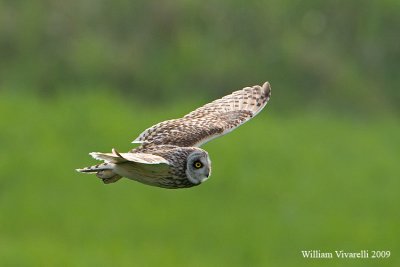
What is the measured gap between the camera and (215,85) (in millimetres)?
25547

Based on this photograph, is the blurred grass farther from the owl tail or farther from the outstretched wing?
the owl tail

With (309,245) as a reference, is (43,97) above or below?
above

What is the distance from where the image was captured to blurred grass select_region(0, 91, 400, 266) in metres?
21.7

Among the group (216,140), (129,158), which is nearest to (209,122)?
(129,158)

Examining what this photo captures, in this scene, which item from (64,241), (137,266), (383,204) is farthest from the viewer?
(383,204)

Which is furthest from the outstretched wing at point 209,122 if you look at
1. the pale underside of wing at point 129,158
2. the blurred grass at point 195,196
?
the blurred grass at point 195,196

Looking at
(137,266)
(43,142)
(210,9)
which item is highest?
(210,9)

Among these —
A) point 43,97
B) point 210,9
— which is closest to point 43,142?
point 43,97

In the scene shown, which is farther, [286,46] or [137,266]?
[286,46]

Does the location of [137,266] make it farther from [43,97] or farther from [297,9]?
[297,9]

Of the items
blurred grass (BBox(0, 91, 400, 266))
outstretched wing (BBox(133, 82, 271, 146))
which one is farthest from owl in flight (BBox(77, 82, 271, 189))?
blurred grass (BBox(0, 91, 400, 266))

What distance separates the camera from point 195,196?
75.0ft

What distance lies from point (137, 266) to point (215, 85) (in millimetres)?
5717

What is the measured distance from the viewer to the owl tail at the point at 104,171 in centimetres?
945
